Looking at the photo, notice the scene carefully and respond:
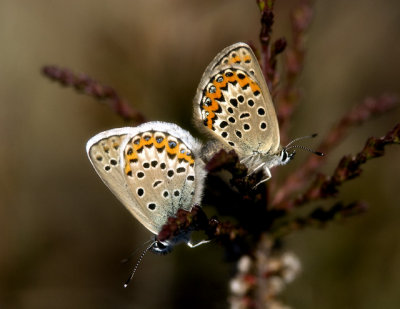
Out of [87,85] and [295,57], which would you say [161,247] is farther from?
[295,57]

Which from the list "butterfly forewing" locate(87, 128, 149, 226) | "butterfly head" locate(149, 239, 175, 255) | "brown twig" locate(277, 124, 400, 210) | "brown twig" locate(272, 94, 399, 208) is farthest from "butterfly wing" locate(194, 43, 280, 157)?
"butterfly head" locate(149, 239, 175, 255)

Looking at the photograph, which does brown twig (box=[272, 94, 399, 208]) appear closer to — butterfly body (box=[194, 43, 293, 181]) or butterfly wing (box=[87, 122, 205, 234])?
butterfly body (box=[194, 43, 293, 181])

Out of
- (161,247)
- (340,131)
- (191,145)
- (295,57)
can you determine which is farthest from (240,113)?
(161,247)

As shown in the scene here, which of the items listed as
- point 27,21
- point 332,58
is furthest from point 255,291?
point 27,21


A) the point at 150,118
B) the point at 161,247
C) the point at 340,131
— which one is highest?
the point at 340,131

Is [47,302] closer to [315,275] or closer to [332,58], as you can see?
[315,275]

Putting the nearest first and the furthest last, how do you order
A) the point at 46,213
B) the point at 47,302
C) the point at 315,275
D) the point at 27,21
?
1. the point at 315,275
2. the point at 47,302
3. the point at 46,213
4. the point at 27,21

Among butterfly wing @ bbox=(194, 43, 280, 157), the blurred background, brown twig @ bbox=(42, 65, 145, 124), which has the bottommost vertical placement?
the blurred background

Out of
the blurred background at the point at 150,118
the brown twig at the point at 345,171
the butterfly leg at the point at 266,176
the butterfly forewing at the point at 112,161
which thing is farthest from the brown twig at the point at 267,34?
the blurred background at the point at 150,118
